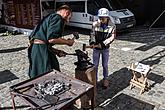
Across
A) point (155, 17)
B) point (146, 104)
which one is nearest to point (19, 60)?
point (146, 104)

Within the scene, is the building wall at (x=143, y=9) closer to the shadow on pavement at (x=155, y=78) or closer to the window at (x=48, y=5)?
the window at (x=48, y=5)

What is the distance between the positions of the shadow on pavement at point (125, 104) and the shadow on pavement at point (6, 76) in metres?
3.05

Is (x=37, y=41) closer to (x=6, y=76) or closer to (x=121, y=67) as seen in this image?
(x=6, y=76)

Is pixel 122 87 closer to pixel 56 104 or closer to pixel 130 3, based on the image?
pixel 56 104

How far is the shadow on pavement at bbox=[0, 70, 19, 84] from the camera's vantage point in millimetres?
7070

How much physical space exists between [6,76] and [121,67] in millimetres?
3538

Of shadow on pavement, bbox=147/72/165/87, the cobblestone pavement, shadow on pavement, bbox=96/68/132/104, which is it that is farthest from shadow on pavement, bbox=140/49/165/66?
shadow on pavement, bbox=96/68/132/104

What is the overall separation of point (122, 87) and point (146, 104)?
3.20 ft

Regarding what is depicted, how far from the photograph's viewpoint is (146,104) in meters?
5.47

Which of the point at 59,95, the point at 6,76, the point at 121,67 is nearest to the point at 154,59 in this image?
the point at 121,67

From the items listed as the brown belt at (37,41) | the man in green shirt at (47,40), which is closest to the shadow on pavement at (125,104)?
the man in green shirt at (47,40)

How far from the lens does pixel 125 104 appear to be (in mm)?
5496

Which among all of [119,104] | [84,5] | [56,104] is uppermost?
[84,5]

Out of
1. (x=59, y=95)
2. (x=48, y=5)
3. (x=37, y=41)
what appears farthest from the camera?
(x=48, y=5)
